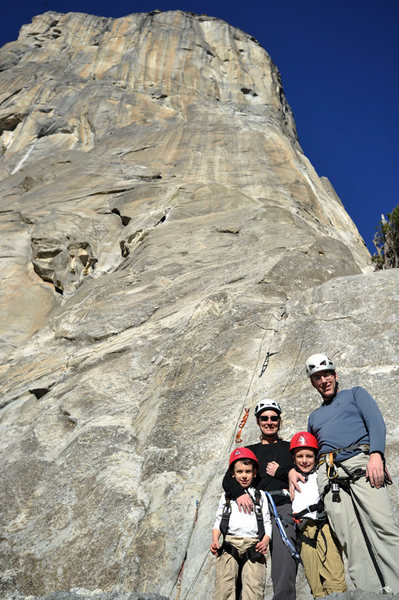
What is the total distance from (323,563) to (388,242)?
27718mm

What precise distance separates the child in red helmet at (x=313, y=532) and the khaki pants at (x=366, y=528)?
0.15 meters

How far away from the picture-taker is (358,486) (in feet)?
17.9

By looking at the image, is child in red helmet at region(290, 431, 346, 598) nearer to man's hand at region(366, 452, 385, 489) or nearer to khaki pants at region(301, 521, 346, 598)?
khaki pants at region(301, 521, 346, 598)

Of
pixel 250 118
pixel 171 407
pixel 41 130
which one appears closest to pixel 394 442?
pixel 171 407

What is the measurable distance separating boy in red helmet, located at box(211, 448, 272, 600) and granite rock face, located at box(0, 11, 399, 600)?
0.94 metres

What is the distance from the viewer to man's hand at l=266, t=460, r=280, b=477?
6.12m

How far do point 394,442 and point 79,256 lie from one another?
56.3ft

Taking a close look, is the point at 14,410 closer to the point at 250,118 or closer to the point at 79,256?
the point at 79,256

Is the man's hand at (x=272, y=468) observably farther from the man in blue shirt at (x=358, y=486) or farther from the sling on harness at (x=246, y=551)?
the sling on harness at (x=246, y=551)

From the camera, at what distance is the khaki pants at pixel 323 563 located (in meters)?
5.30

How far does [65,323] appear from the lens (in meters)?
16.1

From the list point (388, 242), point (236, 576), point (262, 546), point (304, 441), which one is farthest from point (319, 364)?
point (388, 242)

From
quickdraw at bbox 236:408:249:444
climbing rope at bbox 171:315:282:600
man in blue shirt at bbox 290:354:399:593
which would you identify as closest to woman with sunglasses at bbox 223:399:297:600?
man in blue shirt at bbox 290:354:399:593

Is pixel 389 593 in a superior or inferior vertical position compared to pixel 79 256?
inferior
